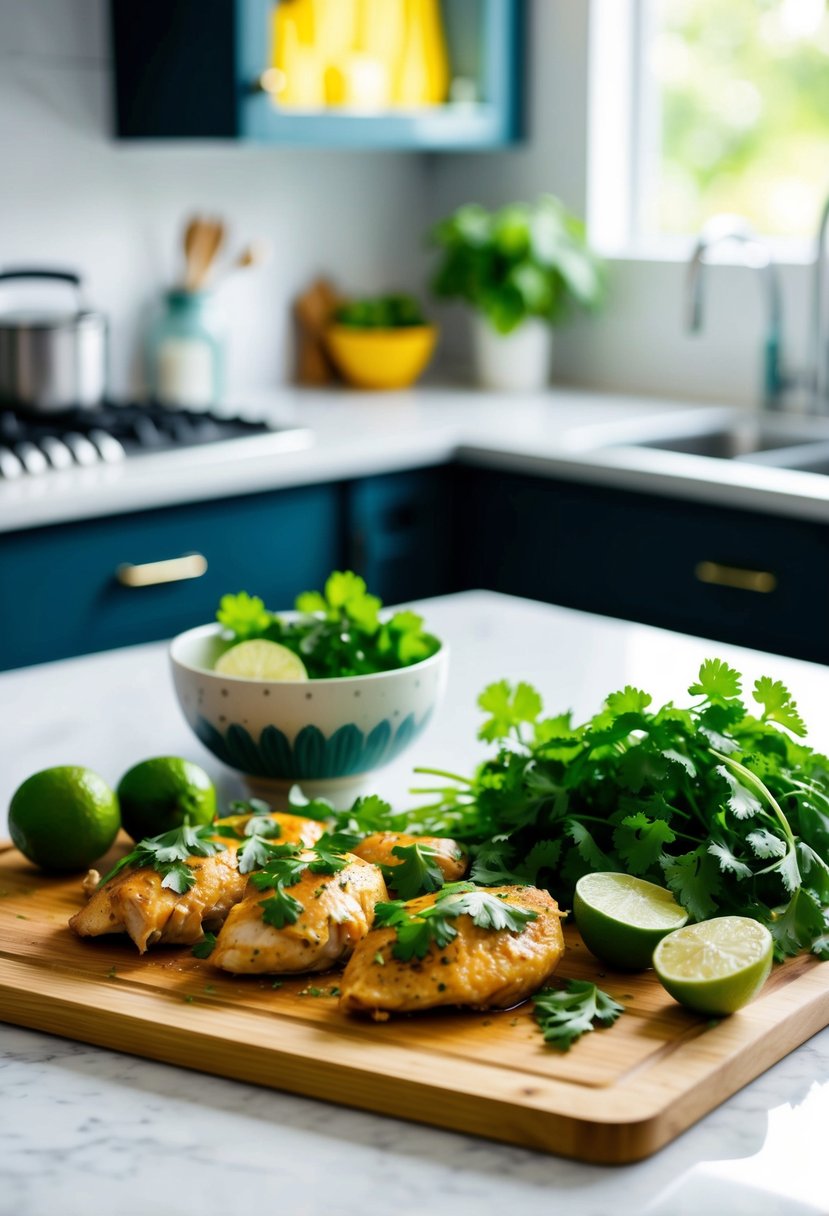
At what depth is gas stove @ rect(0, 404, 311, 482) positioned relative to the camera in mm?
2586

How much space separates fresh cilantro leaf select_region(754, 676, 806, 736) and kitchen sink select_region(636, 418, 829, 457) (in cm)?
206

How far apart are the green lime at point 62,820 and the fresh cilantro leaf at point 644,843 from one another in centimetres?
38

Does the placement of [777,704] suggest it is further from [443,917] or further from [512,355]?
[512,355]

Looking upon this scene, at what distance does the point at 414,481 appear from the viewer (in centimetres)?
300

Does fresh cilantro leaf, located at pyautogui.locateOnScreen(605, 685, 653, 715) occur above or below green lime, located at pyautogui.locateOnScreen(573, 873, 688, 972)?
above

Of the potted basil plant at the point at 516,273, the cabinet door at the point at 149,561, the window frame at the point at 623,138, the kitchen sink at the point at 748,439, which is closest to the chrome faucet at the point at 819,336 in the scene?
the kitchen sink at the point at 748,439

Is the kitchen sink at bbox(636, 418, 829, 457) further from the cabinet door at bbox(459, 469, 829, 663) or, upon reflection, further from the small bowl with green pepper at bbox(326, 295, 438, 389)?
the small bowl with green pepper at bbox(326, 295, 438, 389)

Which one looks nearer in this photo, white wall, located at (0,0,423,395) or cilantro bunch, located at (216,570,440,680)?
cilantro bunch, located at (216,570,440,680)

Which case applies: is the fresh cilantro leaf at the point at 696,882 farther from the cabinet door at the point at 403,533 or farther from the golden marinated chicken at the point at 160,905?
the cabinet door at the point at 403,533

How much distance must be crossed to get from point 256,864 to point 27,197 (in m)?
2.36

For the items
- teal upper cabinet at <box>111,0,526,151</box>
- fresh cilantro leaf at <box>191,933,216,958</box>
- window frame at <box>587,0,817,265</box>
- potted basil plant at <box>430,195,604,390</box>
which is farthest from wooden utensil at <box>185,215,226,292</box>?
fresh cilantro leaf at <box>191,933,216,958</box>

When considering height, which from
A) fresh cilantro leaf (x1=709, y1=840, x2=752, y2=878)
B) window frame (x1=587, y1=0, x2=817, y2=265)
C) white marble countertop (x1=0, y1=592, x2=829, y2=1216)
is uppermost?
window frame (x1=587, y1=0, x2=817, y2=265)

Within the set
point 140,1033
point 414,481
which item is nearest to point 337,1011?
point 140,1033

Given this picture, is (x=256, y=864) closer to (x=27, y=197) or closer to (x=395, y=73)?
(x=27, y=197)
